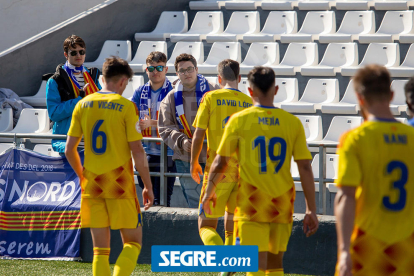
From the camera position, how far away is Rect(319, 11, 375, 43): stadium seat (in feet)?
31.9

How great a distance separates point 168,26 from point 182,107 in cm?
553

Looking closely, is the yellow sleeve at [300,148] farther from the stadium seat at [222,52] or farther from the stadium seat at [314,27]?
the stadium seat at [314,27]

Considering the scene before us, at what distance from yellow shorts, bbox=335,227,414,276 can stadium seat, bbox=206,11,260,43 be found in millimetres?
7677

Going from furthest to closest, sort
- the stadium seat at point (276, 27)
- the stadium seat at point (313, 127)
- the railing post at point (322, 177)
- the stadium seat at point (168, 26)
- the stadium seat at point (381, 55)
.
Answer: the stadium seat at point (168, 26) → the stadium seat at point (276, 27) → the stadium seat at point (381, 55) → the stadium seat at point (313, 127) → the railing post at point (322, 177)

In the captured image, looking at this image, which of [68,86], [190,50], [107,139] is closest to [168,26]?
[190,50]

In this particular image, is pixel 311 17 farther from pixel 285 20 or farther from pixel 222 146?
pixel 222 146

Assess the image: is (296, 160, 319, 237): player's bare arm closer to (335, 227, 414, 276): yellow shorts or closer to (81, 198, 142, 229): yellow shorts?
(335, 227, 414, 276): yellow shorts

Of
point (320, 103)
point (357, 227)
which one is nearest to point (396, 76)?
point (320, 103)

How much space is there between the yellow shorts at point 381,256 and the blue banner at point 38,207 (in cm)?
385

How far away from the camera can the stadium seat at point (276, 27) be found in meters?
10.1

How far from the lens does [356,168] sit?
2791mm

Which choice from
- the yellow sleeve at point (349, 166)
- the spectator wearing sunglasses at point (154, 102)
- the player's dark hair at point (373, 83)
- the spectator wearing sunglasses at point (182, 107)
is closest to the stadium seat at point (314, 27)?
the spectator wearing sunglasses at point (154, 102)

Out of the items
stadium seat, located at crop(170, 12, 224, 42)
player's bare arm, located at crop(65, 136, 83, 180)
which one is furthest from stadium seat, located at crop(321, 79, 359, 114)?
player's bare arm, located at crop(65, 136, 83, 180)

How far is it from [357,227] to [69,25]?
8416mm
